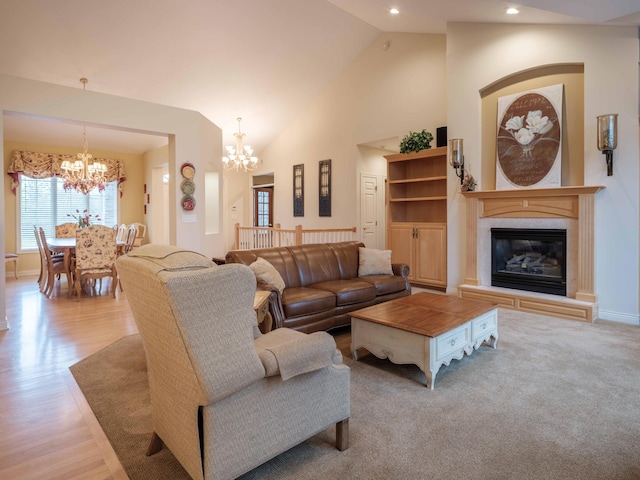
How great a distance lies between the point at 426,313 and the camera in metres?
3.08

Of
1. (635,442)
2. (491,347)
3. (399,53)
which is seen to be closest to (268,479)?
(635,442)

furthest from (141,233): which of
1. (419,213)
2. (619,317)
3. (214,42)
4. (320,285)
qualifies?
(619,317)

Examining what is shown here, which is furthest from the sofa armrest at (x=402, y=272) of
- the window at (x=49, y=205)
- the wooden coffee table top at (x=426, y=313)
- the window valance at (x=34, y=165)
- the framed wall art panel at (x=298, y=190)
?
the window at (x=49, y=205)

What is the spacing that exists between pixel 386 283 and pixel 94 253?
428 centimetres

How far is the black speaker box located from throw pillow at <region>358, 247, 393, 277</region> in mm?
2397

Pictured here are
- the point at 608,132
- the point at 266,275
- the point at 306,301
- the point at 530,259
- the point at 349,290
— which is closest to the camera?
the point at 266,275

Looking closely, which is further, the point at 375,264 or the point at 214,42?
the point at 214,42

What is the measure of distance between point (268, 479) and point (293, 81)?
725 cm

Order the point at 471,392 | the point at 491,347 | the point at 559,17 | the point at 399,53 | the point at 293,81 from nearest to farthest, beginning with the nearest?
the point at 471,392 < the point at 491,347 < the point at 559,17 < the point at 399,53 < the point at 293,81

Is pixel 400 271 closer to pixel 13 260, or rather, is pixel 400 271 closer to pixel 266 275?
pixel 266 275

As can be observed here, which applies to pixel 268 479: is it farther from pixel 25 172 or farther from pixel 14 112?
pixel 25 172

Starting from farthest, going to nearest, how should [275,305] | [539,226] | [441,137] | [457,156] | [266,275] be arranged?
[441,137], [457,156], [539,226], [266,275], [275,305]

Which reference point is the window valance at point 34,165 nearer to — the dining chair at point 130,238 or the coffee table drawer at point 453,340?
the dining chair at point 130,238

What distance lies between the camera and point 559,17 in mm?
4352
